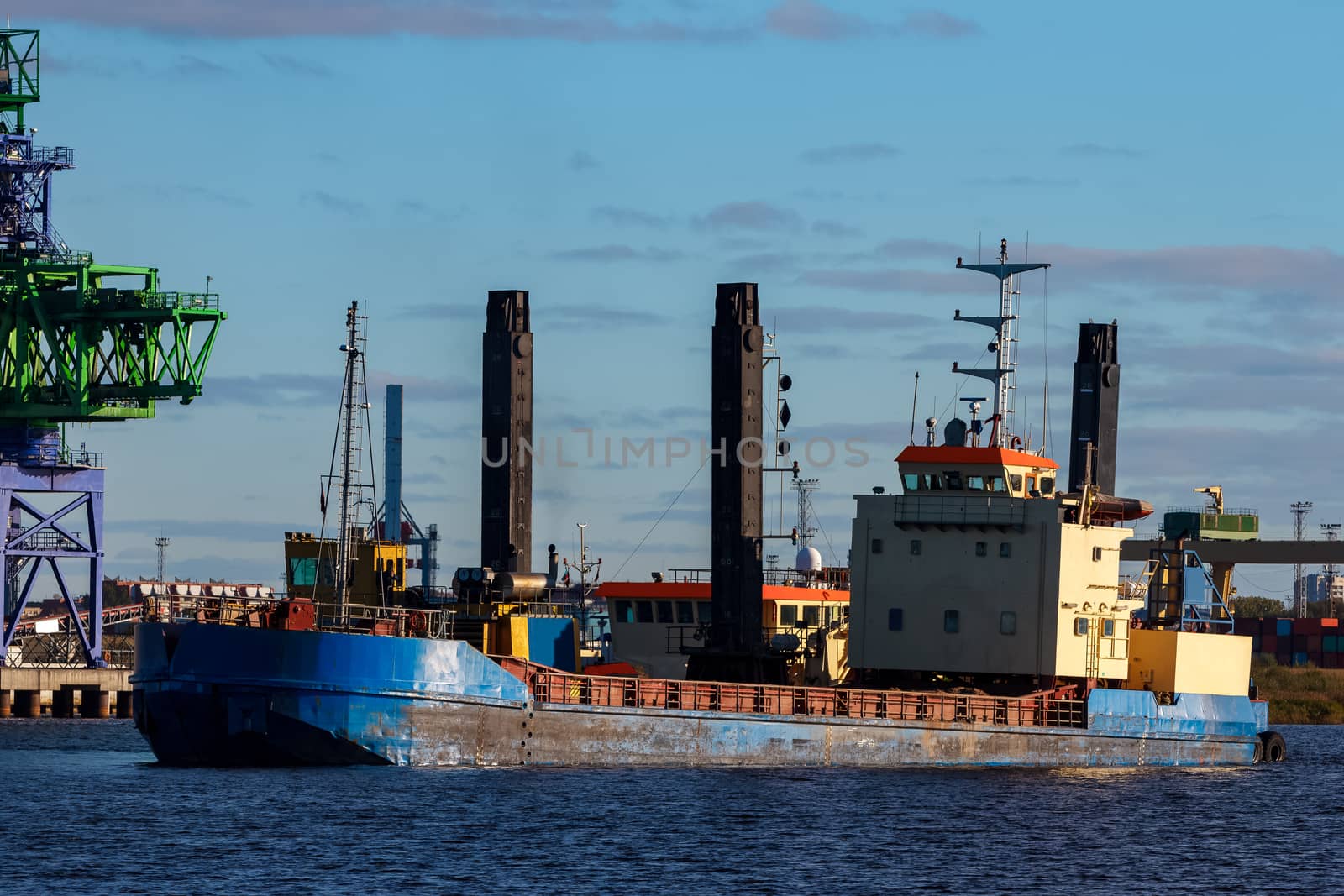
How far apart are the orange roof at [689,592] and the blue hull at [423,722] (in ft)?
30.0

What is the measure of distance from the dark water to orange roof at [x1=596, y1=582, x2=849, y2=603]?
9.62 m

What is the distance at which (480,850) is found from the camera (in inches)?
1414

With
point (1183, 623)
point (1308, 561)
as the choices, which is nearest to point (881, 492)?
point (1183, 623)

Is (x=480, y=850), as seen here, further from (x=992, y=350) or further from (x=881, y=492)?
(x=992, y=350)

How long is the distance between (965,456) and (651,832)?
15148mm

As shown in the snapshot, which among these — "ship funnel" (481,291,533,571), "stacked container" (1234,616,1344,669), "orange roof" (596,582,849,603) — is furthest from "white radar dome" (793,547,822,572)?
"stacked container" (1234,616,1344,669)

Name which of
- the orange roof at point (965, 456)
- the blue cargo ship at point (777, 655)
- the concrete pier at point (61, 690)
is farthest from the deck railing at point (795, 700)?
the concrete pier at point (61, 690)

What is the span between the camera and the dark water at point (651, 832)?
33875 millimetres

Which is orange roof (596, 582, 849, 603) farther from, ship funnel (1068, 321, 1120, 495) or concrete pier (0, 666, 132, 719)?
concrete pier (0, 666, 132, 719)

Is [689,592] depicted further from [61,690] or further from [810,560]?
[61,690]

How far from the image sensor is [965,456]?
50000 millimetres

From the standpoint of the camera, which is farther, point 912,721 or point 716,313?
point 716,313

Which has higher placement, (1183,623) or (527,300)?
(527,300)

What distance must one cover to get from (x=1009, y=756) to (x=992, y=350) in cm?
964
